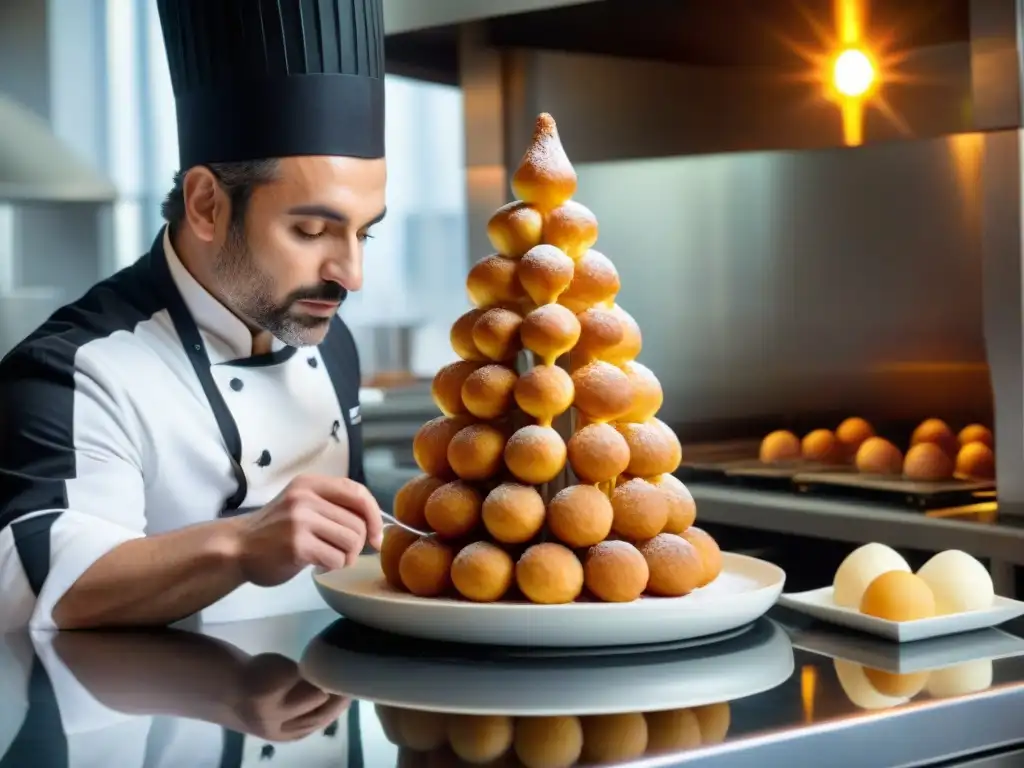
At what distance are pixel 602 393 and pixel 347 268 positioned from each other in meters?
0.58

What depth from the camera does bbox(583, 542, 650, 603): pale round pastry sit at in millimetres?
968

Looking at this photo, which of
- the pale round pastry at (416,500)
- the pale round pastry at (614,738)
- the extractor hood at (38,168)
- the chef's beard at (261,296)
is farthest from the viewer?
the extractor hood at (38,168)

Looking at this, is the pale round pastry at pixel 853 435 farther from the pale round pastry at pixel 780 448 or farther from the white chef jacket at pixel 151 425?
the white chef jacket at pixel 151 425

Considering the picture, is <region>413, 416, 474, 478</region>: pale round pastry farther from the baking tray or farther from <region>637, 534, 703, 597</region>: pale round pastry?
the baking tray

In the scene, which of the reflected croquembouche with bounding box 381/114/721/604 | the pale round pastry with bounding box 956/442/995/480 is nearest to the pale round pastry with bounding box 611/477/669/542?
the reflected croquembouche with bounding box 381/114/721/604

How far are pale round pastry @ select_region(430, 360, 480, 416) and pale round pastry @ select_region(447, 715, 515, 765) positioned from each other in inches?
11.7

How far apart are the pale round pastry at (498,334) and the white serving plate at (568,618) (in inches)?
7.6

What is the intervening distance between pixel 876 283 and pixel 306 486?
131cm

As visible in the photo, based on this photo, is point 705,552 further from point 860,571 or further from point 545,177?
point 545,177

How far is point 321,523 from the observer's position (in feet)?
3.67

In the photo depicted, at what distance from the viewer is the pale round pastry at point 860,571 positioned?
1088 mm

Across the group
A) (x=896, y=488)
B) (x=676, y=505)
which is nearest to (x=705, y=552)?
(x=676, y=505)

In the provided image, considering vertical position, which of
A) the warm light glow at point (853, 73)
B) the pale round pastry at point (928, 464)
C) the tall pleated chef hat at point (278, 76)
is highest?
the warm light glow at point (853, 73)

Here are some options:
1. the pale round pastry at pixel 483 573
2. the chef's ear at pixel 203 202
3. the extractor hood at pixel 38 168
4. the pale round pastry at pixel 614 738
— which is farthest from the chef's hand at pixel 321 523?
the extractor hood at pixel 38 168
